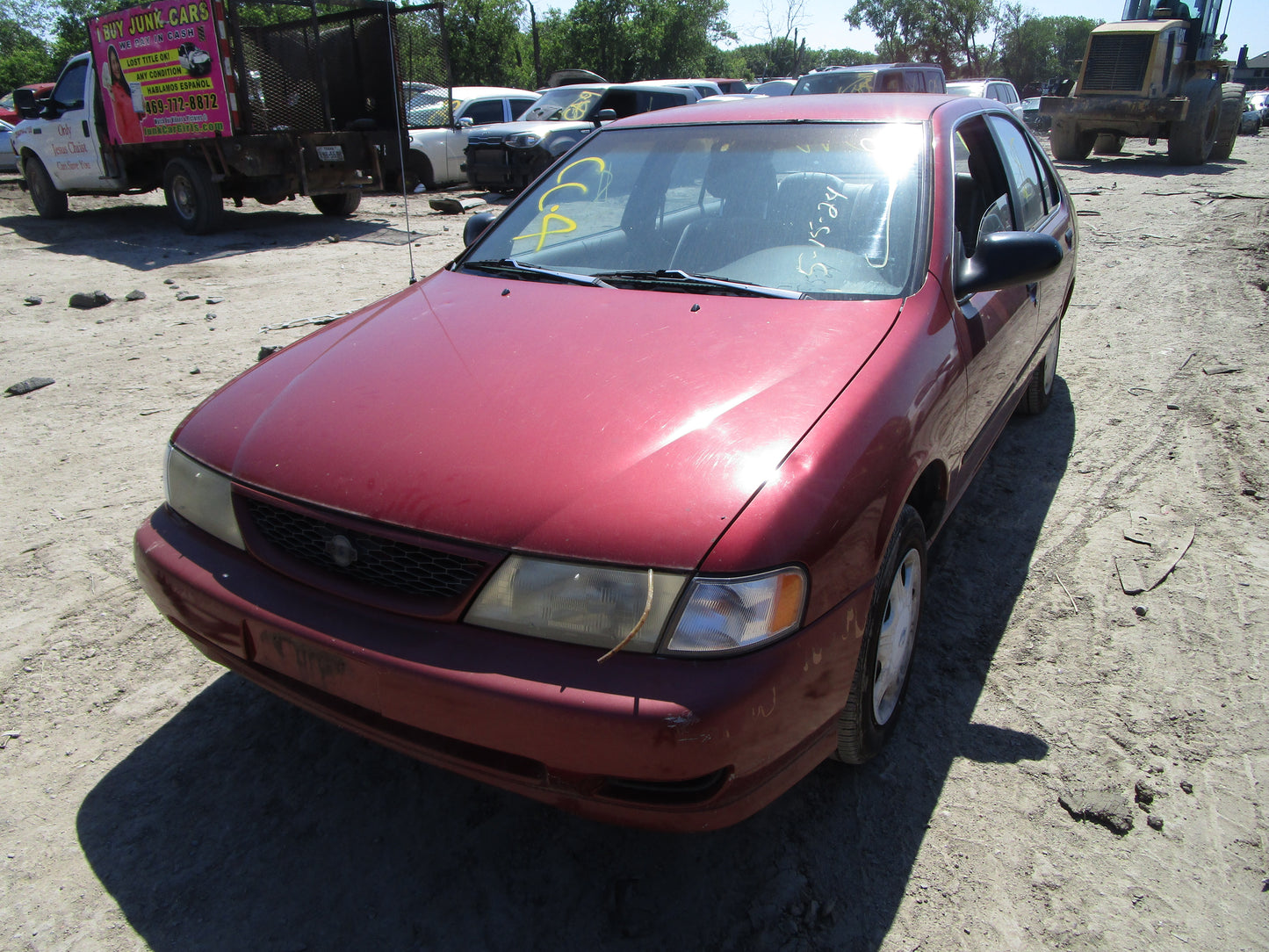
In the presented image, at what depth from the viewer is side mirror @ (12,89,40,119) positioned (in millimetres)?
10297

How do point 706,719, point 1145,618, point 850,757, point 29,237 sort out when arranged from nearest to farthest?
point 706,719
point 850,757
point 1145,618
point 29,237

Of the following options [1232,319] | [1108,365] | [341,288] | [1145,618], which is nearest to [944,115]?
[1145,618]

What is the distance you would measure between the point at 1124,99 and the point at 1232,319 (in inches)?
472

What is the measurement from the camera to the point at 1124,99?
15305mm

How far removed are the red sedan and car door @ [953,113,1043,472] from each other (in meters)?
0.04

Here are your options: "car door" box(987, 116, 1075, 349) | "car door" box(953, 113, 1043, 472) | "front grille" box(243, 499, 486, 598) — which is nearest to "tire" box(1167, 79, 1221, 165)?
"car door" box(987, 116, 1075, 349)

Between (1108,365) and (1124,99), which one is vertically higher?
(1124,99)

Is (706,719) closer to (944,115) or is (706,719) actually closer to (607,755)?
(607,755)

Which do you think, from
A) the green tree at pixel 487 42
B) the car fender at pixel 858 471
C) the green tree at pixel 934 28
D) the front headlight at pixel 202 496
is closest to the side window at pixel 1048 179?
the car fender at pixel 858 471

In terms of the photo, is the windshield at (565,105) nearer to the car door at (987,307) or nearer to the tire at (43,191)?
the tire at (43,191)

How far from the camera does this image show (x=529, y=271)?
2725mm

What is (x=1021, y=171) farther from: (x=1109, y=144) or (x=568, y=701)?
(x=1109, y=144)

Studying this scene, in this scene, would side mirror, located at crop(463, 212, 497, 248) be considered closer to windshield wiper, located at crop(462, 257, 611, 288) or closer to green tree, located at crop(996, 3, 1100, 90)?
windshield wiper, located at crop(462, 257, 611, 288)

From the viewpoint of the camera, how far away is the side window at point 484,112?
47.7ft
